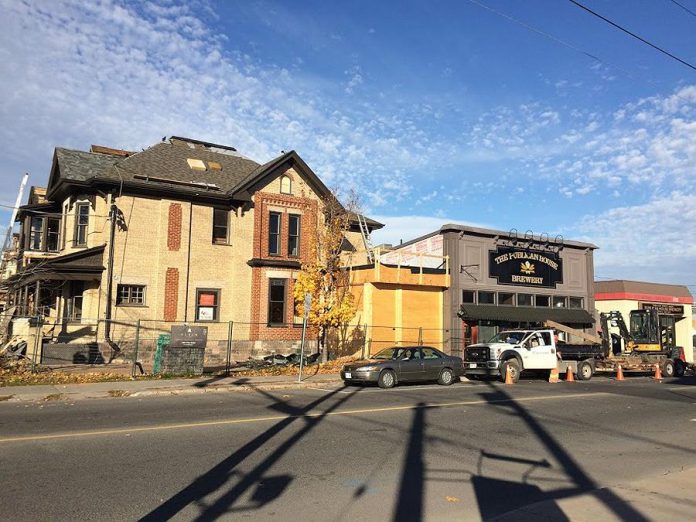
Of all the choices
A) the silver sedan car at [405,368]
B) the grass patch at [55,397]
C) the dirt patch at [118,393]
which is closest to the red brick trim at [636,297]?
the silver sedan car at [405,368]

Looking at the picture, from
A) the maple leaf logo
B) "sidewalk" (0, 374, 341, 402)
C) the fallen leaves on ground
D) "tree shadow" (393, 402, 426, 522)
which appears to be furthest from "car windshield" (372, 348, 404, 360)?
the maple leaf logo

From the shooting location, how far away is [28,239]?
28.0 meters

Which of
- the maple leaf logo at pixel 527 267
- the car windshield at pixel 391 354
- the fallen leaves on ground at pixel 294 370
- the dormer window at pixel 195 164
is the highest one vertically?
the dormer window at pixel 195 164

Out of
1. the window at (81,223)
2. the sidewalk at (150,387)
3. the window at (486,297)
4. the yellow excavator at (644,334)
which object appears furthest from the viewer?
the window at (486,297)

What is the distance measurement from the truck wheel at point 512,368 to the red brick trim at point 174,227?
48.0 feet

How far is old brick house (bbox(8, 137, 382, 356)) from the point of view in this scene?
24125 millimetres

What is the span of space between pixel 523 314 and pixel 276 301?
13366 mm

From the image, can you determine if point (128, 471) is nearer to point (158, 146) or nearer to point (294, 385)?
point (294, 385)

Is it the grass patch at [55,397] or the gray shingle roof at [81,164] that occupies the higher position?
the gray shingle roof at [81,164]

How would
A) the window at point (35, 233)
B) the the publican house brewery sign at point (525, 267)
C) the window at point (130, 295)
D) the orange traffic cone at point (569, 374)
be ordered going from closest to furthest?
the orange traffic cone at point (569, 374) → the window at point (130, 295) → the window at point (35, 233) → the the publican house brewery sign at point (525, 267)

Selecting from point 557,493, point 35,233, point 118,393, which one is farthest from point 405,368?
point 35,233

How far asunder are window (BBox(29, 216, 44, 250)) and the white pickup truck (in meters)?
20.9

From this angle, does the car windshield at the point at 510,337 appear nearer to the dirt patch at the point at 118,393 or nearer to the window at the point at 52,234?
the dirt patch at the point at 118,393

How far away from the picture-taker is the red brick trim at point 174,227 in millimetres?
25406
